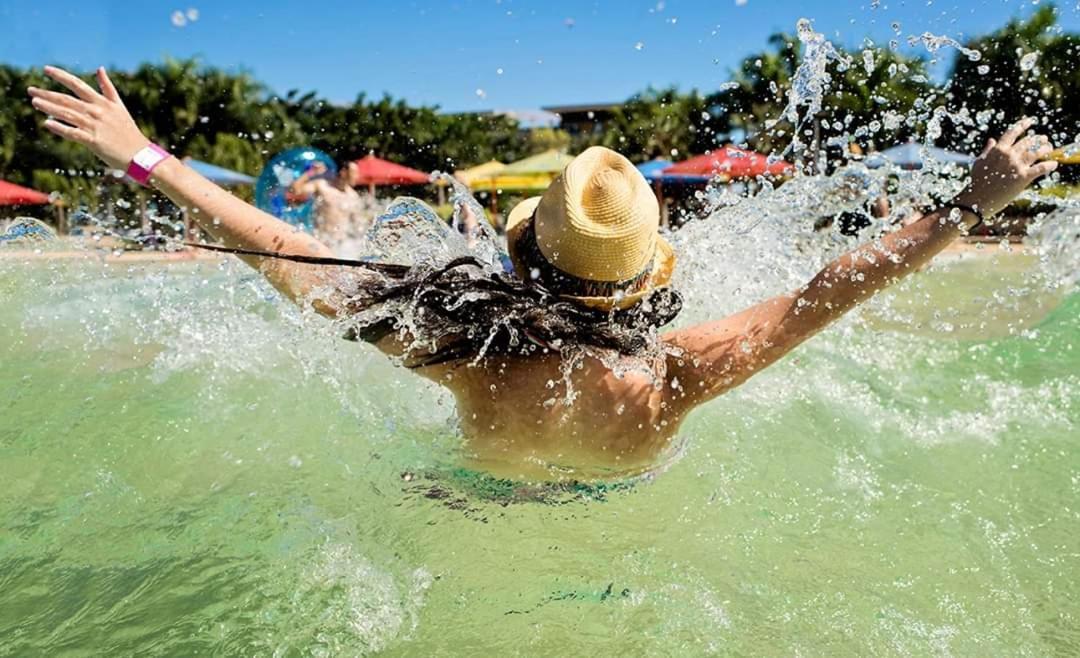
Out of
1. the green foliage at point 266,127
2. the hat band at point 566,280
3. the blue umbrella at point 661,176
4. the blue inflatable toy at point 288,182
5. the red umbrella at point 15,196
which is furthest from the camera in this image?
the green foliage at point 266,127

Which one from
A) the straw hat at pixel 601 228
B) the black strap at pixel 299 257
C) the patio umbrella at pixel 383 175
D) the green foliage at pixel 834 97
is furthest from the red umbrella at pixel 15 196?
the straw hat at pixel 601 228

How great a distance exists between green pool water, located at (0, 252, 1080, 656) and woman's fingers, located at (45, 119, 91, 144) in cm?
71

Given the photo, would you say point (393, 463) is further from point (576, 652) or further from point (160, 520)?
point (576, 652)

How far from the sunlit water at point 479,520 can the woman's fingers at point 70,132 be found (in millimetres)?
768

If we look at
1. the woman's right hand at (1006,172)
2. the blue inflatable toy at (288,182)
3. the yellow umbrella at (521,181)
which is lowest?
the woman's right hand at (1006,172)

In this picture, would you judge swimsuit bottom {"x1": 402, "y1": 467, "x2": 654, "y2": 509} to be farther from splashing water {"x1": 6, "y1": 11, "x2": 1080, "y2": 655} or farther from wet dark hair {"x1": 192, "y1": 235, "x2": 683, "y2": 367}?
wet dark hair {"x1": 192, "y1": 235, "x2": 683, "y2": 367}

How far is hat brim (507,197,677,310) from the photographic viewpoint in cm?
215

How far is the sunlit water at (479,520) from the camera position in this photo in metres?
2.20

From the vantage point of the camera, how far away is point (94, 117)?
2.08m

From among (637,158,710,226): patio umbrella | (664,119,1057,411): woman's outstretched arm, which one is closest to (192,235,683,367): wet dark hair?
(664,119,1057,411): woman's outstretched arm

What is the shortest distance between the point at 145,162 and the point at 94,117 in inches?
6.0

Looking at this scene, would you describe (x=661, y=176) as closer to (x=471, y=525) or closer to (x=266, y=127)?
(x=471, y=525)

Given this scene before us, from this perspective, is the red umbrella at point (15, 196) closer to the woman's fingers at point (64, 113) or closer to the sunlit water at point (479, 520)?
the sunlit water at point (479, 520)

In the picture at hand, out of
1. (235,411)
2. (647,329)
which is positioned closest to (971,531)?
(647,329)
